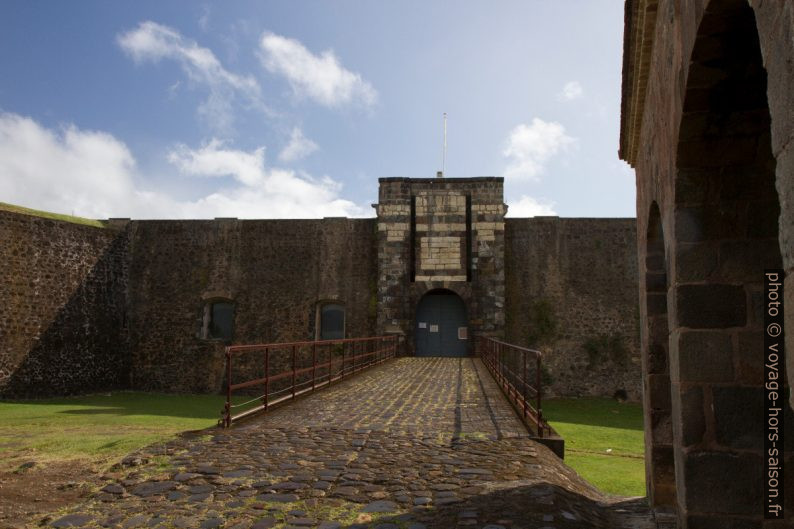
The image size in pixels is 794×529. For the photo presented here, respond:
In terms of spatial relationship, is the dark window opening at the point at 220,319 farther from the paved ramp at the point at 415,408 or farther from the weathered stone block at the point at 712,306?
the weathered stone block at the point at 712,306

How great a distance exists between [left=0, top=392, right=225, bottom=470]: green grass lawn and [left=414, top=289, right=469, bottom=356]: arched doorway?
21.3 ft

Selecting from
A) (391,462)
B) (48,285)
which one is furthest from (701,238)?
(48,285)

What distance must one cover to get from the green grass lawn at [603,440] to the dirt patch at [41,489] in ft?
20.9

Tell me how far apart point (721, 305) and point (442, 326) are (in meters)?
15.6

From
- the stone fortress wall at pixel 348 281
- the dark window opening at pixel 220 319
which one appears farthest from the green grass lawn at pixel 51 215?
the dark window opening at pixel 220 319

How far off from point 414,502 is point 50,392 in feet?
53.6

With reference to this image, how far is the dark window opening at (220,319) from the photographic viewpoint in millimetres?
20062

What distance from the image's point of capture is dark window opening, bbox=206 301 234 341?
2006 centimetres

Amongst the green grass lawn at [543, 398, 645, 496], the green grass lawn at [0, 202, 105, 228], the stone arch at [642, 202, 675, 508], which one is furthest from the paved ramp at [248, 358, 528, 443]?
the green grass lawn at [0, 202, 105, 228]

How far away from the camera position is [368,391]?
1009 centimetres

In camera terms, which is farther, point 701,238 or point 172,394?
point 172,394

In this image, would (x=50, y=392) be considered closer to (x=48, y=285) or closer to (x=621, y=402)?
(x=48, y=285)

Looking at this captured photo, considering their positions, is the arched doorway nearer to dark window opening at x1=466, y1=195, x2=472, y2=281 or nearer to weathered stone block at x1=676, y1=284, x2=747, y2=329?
dark window opening at x1=466, y1=195, x2=472, y2=281

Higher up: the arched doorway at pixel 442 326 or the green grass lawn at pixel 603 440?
the arched doorway at pixel 442 326
